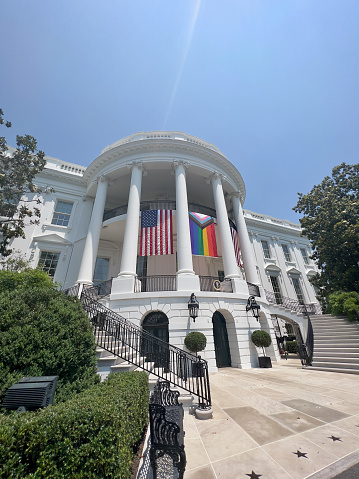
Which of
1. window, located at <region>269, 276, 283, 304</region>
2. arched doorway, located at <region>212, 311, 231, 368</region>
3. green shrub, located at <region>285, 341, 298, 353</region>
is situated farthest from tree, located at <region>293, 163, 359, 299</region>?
arched doorway, located at <region>212, 311, 231, 368</region>

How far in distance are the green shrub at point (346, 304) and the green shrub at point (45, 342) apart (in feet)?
47.6

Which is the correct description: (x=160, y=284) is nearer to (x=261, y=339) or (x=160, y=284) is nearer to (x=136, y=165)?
(x=261, y=339)

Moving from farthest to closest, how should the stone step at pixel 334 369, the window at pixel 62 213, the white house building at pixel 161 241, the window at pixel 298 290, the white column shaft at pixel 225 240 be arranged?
the window at pixel 298 290, the window at pixel 62 213, the white column shaft at pixel 225 240, the white house building at pixel 161 241, the stone step at pixel 334 369

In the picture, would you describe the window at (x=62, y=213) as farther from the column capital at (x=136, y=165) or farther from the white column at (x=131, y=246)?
the white column at (x=131, y=246)

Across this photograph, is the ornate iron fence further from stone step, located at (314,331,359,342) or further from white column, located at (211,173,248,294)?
stone step, located at (314,331,359,342)

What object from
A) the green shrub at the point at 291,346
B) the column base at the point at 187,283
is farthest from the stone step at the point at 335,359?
the green shrub at the point at 291,346

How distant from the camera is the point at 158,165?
15.2 meters

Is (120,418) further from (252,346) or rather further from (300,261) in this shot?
(300,261)

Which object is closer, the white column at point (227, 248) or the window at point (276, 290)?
the white column at point (227, 248)

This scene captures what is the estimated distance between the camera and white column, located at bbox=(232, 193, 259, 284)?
1493 cm

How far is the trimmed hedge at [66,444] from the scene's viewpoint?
5.16 feet

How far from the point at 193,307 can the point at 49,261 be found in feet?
37.1

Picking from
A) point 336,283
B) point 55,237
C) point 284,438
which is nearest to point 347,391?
point 284,438

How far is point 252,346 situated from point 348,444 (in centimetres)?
849
